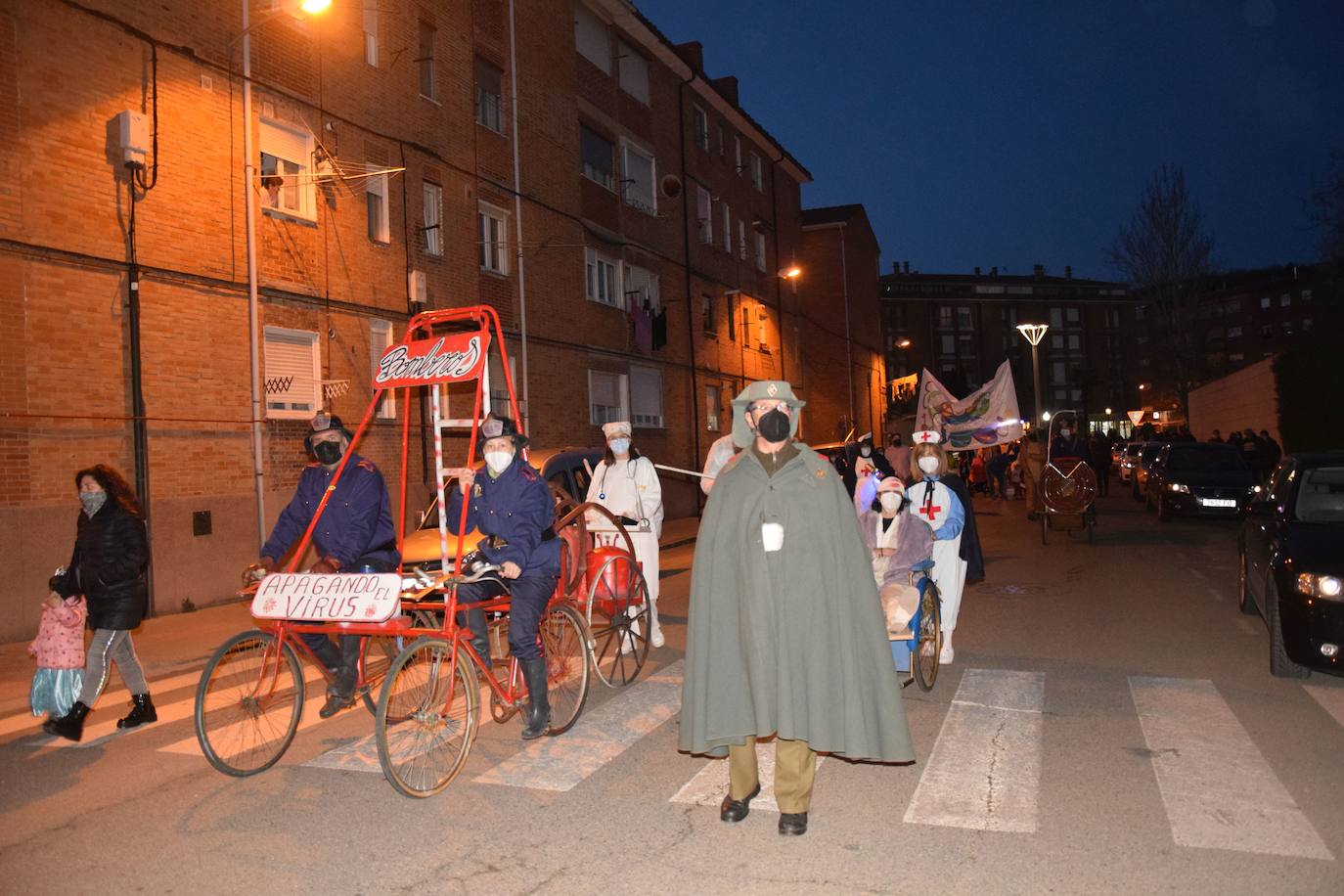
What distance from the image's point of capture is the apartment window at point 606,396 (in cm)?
2341

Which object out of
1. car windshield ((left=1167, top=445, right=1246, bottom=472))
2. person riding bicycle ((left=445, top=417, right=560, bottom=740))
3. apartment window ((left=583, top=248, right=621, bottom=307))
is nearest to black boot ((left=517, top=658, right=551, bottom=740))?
person riding bicycle ((left=445, top=417, right=560, bottom=740))

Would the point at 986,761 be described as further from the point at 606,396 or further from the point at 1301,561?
the point at 606,396

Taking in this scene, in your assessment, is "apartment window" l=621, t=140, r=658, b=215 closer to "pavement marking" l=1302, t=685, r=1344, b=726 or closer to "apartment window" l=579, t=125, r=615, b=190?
"apartment window" l=579, t=125, r=615, b=190

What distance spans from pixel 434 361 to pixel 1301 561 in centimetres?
582

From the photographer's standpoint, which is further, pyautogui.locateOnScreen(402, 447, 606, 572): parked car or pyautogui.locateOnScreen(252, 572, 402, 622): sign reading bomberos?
pyautogui.locateOnScreen(402, 447, 606, 572): parked car

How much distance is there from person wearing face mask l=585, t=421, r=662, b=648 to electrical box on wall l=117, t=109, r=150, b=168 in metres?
7.55

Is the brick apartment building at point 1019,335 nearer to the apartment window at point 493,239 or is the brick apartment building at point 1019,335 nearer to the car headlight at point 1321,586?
the apartment window at point 493,239

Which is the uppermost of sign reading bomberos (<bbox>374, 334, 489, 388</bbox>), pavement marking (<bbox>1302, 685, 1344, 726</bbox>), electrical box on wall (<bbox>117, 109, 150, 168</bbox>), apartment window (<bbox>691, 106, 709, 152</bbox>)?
apartment window (<bbox>691, 106, 709, 152</bbox>)

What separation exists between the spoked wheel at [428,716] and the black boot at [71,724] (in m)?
2.75

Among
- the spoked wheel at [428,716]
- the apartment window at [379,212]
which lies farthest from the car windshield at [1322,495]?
the apartment window at [379,212]

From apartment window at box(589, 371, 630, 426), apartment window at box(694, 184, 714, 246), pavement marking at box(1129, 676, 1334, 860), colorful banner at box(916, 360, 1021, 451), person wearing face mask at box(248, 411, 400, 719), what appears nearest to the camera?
pavement marking at box(1129, 676, 1334, 860)

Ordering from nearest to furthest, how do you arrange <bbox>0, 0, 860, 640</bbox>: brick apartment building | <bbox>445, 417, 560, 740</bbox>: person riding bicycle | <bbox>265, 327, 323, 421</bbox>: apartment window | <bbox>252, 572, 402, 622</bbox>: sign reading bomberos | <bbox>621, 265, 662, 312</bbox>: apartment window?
<bbox>252, 572, 402, 622</bbox>: sign reading bomberos, <bbox>445, 417, 560, 740</bbox>: person riding bicycle, <bbox>0, 0, 860, 640</bbox>: brick apartment building, <bbox>265, 327, 323, 421</bbox>: apartment window, <bbox>621, 265, 662, 312</bbox>: apartment window

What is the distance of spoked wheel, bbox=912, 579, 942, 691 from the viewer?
6.80m

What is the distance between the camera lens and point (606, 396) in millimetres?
24047
